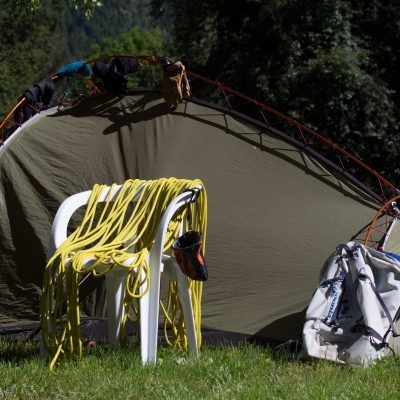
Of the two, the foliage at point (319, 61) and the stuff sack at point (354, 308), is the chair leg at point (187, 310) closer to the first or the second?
the stuff sack at point (354, 308)

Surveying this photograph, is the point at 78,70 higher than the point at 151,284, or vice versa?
the point at 78,70

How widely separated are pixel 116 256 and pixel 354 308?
4.14 feet

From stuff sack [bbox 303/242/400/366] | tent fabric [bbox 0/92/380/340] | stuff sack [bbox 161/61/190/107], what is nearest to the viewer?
stuff sack [bbox 303/242/400/366]

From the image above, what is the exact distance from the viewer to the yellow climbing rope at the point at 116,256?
3.95 metres

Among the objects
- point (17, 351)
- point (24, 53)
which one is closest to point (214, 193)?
point (17, 351)

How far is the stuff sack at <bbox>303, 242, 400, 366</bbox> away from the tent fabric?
530 millimetres

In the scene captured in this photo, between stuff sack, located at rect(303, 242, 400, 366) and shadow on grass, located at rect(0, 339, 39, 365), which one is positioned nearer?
stuff sack, located at rect(303, 242, 400, 366)

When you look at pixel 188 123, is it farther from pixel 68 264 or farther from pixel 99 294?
pixel 68 264

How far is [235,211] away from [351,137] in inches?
352

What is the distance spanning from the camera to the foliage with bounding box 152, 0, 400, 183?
527 inches

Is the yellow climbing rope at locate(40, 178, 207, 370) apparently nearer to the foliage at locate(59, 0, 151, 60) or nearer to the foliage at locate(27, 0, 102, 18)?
the foliage at locate(27, 0, 102, 18)

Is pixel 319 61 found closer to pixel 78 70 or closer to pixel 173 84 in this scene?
pixel 78 70

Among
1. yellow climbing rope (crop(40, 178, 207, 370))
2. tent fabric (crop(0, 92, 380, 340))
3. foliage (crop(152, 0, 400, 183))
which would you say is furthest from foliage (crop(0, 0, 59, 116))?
yellow climbing rope (crop(40, 178, 207, 370))

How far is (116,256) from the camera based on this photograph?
156 inches
